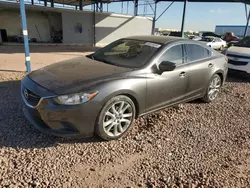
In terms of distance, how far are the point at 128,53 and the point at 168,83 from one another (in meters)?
0.92

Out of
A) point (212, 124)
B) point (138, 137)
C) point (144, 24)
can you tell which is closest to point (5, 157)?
point (138, 137)

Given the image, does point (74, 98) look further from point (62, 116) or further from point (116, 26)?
point (116, 26)

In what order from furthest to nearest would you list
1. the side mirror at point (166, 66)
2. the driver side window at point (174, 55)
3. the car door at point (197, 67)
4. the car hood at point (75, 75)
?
1. the car door at point (197, 67)
2. the driver side window at point (174, 55)
3. the side mirror at point (166, 66)
4. the car hood at point (75, 75)

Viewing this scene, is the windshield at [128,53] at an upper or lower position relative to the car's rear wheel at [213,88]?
upper

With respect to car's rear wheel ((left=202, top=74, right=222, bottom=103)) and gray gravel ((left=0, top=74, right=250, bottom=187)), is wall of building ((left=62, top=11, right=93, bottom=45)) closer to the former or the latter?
gray gravel ((left=0, top=74, right=250, bottom=187))

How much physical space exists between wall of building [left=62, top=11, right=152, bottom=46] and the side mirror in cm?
1641

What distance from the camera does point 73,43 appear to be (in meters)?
18.7

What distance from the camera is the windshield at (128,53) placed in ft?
11.7

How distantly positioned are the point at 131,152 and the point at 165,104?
49.0 inches

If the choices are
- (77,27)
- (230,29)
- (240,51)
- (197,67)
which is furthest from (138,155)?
(230,29)

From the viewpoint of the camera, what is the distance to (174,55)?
3902mm

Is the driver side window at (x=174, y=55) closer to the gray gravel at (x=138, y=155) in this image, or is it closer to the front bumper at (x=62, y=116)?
the gray gravel at (x=138, y=155)

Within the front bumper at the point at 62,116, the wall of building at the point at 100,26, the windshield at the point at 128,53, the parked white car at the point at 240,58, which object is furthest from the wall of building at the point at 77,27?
the front bumper at the point at 62,116

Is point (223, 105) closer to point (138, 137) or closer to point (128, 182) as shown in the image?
point (138, 137)
